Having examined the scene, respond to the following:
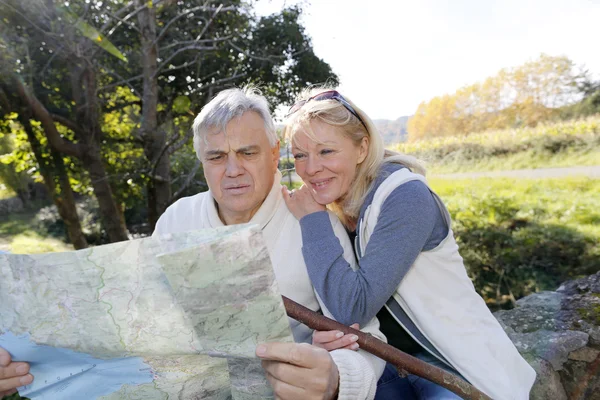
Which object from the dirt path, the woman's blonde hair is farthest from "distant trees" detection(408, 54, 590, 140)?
the woman's blonde hair

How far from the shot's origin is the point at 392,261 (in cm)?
154

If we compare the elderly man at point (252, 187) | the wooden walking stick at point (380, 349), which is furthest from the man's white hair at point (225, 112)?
the wooden walking stick at point (380, 349)

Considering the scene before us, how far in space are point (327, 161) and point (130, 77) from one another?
5.23m

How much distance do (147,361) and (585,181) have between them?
28.1ft

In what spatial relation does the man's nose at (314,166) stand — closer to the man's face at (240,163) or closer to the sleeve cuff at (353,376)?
the man's face at (240,163)

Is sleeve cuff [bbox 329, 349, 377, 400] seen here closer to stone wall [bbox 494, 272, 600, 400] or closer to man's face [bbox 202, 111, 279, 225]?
man's face [bbox 202, 111, 279, 225]

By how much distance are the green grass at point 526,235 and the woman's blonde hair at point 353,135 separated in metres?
4.70

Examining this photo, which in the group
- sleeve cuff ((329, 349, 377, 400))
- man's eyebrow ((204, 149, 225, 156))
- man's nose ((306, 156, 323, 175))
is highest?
man's eyebrow ((204, 149, 225, 156))

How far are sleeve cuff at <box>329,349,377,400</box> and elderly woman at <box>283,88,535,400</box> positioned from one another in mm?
69

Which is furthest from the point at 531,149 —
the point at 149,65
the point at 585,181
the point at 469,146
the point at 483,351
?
the point at 483,351

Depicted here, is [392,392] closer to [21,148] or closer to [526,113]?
[21,148]

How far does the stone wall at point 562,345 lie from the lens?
2246mm

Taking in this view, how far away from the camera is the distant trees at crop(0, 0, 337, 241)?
15.5 feet

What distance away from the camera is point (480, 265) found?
6.49 meters
